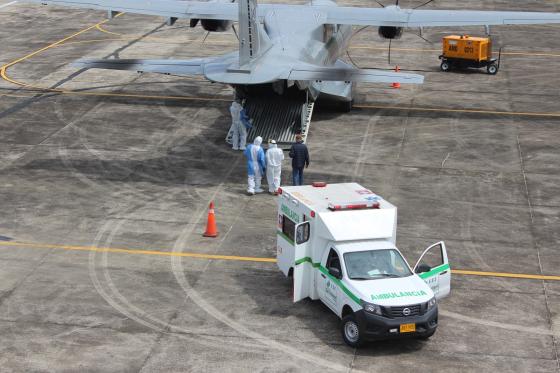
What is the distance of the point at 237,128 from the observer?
103 ft

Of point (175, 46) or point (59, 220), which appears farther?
point (175, 46)

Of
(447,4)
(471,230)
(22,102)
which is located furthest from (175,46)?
(471,230)

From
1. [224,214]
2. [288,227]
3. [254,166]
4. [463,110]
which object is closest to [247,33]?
[254,166]

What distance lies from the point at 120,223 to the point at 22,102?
45.7 ft

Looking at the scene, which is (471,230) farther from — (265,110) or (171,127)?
(171,127)

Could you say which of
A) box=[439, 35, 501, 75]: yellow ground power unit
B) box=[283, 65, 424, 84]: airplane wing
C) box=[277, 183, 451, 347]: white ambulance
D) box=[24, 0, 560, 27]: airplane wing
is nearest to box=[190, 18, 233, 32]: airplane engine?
box=[24, 0, 560, 27]: airplane wing

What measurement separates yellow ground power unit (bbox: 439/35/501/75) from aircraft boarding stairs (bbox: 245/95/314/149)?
36.0ft

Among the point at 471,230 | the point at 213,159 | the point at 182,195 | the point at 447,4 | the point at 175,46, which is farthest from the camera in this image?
the point at 447,4

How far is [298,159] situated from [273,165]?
2.79ft

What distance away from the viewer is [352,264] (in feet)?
61.5

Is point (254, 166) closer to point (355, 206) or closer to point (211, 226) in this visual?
point (211, 226)

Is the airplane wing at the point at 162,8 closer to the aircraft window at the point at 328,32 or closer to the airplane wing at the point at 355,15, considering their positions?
the airplane wing at the point at 355,15

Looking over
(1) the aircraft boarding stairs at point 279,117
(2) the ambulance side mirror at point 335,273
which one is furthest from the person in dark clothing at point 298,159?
(2) the ambulance side mirror at point 335,273

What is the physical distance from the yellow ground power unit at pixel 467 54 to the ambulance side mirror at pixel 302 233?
24132 mm
